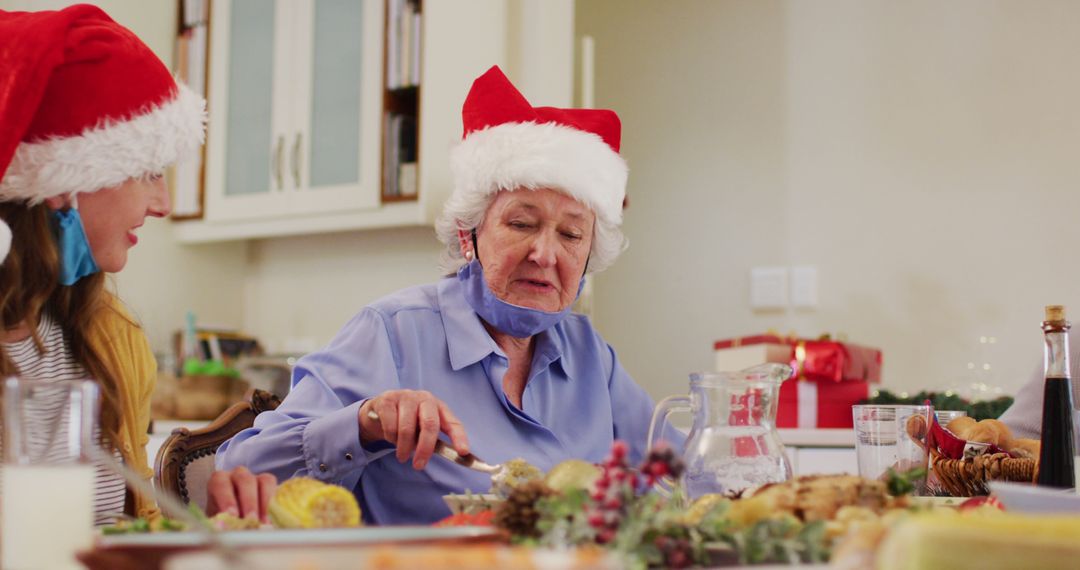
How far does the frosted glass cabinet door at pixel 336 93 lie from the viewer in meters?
2.98

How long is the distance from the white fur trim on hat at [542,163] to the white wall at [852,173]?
59.2 inches

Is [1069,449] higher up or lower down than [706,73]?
lower down

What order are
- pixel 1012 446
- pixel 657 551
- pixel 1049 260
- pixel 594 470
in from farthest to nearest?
1. pixel 1049 260
2. pixel 1012 446
3. pixel 594 470
4. pixel 657 551

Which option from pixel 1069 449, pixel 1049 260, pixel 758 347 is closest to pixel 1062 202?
pixel 1049 260

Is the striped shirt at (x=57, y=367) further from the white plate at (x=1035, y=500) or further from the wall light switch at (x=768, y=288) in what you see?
the wall light switch at (x=768, y=288)

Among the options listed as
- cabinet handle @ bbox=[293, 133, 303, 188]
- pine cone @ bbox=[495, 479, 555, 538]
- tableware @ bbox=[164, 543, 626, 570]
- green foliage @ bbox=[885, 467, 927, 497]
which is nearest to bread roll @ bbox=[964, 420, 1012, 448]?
green foliage @ bbox=[885, 467, 927, 497]

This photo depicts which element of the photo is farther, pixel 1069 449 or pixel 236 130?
pixel 236 130

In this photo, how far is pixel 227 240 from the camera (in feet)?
11.2

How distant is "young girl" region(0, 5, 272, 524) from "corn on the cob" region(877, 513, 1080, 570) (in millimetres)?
917

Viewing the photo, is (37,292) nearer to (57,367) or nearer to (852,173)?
(57,367)

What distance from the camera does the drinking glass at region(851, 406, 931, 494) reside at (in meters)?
1.07

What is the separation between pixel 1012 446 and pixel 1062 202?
1804 mm

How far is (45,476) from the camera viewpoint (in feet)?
2.14

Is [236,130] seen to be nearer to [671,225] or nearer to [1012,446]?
[671,225]
